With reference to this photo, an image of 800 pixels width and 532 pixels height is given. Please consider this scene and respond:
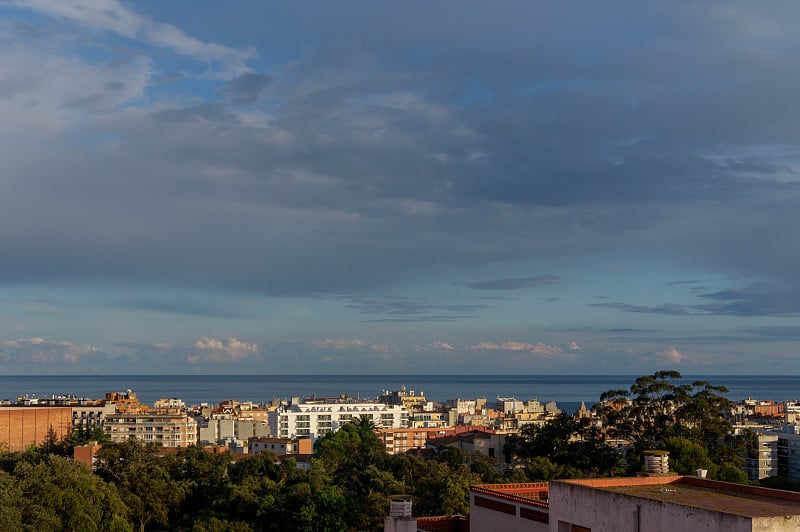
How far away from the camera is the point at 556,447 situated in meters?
72.9

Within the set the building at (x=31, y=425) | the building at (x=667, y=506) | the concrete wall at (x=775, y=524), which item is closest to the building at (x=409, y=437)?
the building at (x=31, y=425)

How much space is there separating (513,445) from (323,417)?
79834mm

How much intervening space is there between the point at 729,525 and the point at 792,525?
1111 mm

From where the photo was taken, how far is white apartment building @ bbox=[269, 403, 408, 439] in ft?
509

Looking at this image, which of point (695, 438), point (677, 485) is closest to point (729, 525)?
point (677, 485)

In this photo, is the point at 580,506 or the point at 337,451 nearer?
the point at 580,506

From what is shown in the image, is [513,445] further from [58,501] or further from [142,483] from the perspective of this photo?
[58,501]

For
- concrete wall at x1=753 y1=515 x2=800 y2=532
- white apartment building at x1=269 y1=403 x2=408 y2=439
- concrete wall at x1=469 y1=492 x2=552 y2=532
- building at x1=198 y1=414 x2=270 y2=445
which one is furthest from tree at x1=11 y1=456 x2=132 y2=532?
white apartment building at x1=269 y1=403 x2=408 y2=439

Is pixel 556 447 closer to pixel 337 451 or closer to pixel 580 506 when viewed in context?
pixel 337 451

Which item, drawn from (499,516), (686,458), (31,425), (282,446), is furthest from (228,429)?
(499,516)

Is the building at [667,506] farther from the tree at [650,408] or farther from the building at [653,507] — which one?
the tree at [650,408]

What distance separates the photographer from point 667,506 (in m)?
18.3

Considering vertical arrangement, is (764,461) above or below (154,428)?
above

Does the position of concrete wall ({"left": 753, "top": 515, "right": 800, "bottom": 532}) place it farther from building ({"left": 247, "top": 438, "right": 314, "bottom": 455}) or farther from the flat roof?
building ({"left": 247, "top": 438, "right": 314, "bottom": 455})
